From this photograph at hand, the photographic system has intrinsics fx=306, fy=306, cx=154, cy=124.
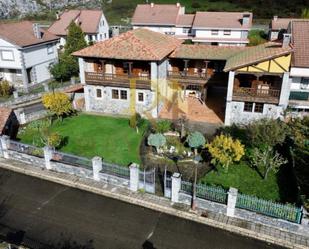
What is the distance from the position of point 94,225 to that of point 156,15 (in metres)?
56.4

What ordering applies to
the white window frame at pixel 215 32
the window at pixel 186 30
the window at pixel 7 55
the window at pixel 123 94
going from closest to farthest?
the window at pixel 123 94, the window at pixel 7 55, the white window frame at pixel 215 32, the window at pixel 186 30

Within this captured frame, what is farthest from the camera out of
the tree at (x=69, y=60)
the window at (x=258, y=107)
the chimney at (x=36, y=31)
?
the chimney at (x=36, y=31)

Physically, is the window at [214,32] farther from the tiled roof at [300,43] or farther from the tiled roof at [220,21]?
the tiled roof at [300,43]

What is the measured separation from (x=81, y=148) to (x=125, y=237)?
10768mm

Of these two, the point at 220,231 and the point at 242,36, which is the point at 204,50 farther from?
the point at 242,36

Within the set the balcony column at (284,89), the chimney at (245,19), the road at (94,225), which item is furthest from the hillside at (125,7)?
the road at (94,225)

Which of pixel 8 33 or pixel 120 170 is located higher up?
pixel 8 33

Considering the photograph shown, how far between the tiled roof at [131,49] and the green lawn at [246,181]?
13.0 m

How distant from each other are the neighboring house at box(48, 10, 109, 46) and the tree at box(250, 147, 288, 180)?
150 feet

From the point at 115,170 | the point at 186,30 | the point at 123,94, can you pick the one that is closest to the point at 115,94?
the point at 123,94

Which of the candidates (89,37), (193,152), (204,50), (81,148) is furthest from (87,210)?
(89,37)

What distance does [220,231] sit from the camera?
17.6 meters

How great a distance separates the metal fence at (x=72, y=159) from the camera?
71.6ft

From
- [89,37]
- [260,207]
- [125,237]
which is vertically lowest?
[125,237]
